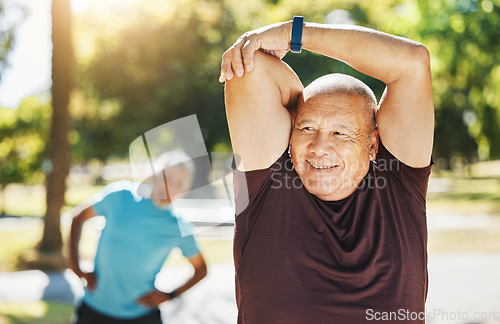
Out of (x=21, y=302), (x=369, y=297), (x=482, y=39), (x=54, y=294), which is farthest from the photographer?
(x=482, y=39)

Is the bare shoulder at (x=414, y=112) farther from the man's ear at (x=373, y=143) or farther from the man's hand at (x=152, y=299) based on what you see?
the man's hand at (x=152, y=299)

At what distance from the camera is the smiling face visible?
1765 millimetres

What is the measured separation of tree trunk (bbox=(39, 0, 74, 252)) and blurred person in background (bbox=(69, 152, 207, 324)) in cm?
568

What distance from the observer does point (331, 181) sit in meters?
1.77

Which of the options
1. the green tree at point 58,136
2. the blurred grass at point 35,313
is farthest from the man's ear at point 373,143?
the green tree at point 58,136

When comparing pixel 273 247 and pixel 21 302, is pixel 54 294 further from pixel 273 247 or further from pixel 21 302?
pixel 273 247

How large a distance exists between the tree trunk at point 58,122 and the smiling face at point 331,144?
7559 mm

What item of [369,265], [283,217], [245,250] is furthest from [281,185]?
[369,265]

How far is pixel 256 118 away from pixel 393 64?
50cm

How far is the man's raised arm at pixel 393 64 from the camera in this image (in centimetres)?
175

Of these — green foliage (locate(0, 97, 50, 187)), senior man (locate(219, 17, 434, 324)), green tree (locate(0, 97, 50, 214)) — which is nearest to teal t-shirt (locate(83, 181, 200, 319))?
senior man (locate(219, 17, 434, 324))

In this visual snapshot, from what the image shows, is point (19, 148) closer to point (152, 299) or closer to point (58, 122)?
point (58, 122)

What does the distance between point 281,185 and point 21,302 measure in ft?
19.2

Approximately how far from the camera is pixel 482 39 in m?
9.97
